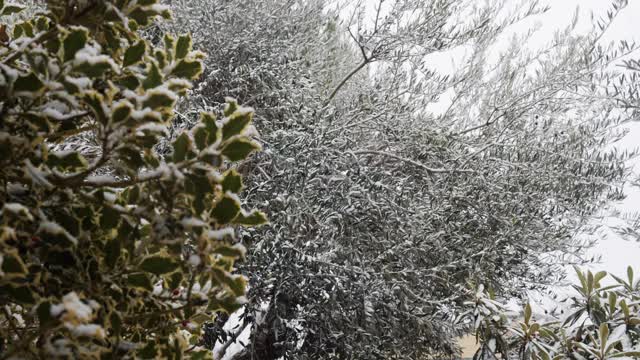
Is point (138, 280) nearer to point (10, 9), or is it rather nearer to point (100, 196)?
point (100, 196)

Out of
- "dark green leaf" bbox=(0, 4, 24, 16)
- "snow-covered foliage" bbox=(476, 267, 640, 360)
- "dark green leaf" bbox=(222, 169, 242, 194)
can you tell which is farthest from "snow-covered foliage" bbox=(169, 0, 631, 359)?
"dark green leaf" bbox=(222, 169, 242, 194)

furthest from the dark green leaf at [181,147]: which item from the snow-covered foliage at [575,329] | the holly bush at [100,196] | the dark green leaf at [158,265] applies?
the snow-covered foliage at [575,329]

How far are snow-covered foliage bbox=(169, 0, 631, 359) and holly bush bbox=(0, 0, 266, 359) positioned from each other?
2.17 m

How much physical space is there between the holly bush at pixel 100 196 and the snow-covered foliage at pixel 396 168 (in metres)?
2.17

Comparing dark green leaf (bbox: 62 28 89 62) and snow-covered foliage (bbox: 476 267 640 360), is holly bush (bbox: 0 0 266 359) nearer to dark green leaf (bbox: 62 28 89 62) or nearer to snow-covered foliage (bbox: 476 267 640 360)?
dark green leaf (bbox: 62 28 89 62)

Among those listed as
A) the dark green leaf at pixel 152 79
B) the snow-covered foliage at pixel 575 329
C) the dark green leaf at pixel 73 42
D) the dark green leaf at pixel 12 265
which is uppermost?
the dark green leaf at pixel 73 42

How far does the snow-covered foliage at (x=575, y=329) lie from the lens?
2748 millimetres

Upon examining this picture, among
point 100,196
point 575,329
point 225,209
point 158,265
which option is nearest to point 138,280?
point 158,265

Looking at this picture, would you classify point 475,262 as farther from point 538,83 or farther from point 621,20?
point 621,20

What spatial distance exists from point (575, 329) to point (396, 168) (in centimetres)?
215

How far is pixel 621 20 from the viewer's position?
15.3ft

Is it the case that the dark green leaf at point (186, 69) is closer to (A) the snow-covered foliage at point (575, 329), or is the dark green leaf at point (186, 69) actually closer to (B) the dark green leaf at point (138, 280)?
(B) the dark green leaf at point (138, 280)

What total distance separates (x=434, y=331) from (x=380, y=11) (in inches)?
110

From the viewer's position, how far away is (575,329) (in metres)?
3.12
